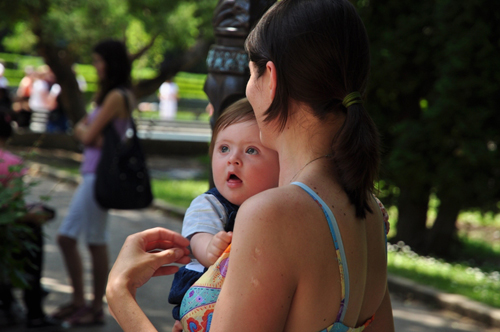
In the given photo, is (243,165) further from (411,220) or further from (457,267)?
(411,220)

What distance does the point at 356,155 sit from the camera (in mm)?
1449

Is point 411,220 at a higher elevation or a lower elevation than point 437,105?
lower

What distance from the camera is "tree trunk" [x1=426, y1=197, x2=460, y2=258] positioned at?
26.9 ft

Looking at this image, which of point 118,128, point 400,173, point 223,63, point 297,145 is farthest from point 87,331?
point 400,173

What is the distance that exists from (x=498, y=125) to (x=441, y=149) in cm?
73

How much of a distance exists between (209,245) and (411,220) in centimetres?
739

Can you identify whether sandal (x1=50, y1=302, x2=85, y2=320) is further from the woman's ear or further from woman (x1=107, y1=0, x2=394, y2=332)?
the woman's ear

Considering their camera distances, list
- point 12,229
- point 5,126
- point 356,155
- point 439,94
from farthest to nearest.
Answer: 1. point 439,94
2. point 5,126
3. point 12,229
4. point 356,155

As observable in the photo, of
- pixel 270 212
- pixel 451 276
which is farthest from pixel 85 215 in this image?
pixel 451 276

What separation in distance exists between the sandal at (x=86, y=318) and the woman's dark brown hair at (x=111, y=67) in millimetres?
1718

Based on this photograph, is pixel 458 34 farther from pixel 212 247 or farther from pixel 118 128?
pixel 212 247

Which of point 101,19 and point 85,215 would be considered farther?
point 101,19

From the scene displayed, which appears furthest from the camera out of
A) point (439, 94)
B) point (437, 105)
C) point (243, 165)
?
point (439, 94)

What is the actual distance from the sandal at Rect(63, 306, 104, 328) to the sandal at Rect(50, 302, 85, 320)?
0.19 feet
